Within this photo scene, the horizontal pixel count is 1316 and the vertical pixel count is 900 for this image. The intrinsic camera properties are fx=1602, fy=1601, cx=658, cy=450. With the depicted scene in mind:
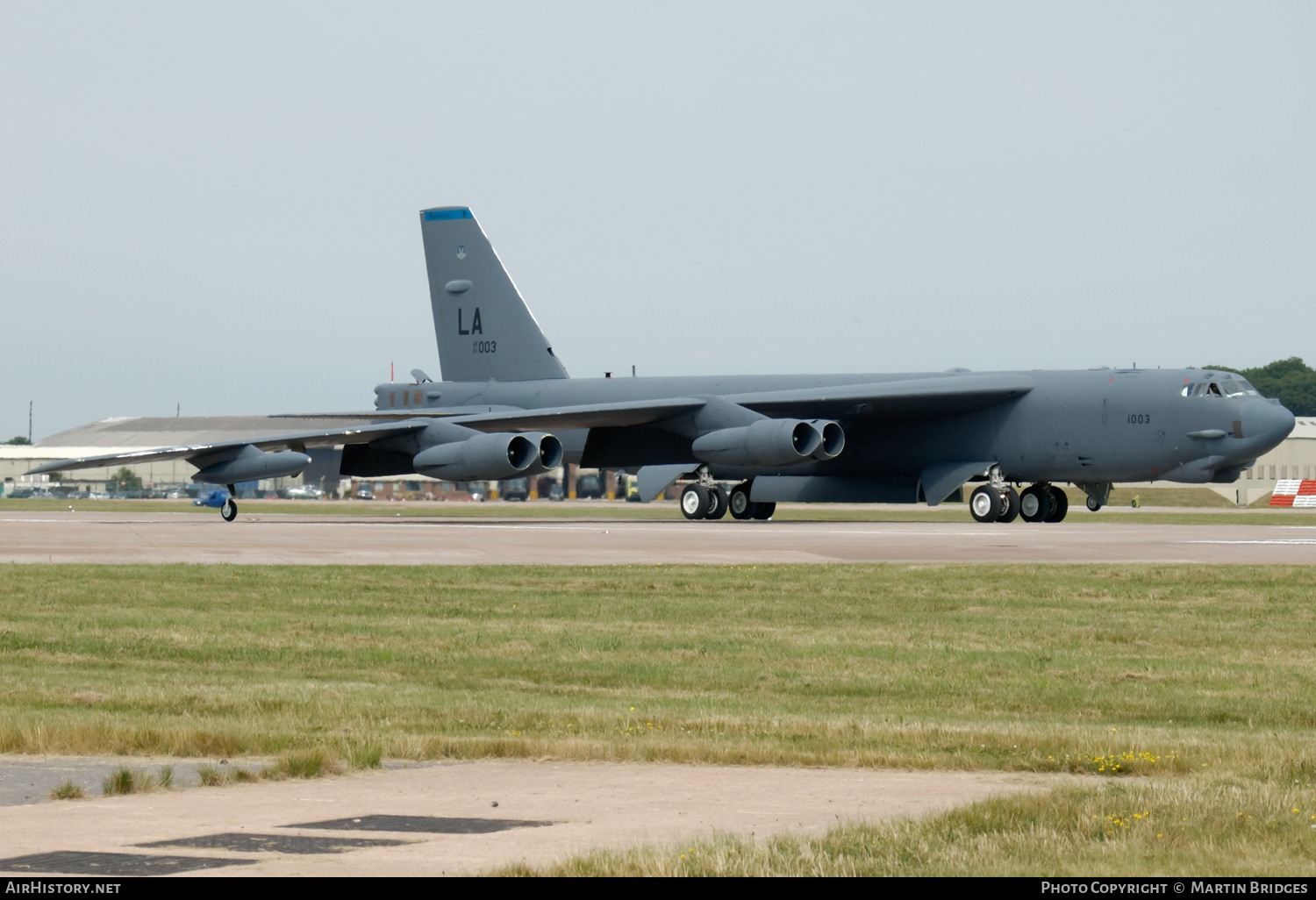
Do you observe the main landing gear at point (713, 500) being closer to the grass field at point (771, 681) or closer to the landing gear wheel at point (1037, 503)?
the landing gear wheel at point (1037, 503)

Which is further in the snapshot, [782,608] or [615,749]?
[782,608]

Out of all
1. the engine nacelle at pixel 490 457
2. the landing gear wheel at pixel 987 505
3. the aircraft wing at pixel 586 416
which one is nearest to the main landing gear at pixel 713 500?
the aircraft wing at pixel 586 416

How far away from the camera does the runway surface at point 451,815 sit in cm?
572

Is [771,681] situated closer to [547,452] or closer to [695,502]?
[547,452]

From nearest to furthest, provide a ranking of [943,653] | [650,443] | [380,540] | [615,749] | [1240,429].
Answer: [615,749], [943,653], [380,540], [1240,429], [650,443]

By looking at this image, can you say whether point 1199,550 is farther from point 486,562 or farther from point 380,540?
point 380,540

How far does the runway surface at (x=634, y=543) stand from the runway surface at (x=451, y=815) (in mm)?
14706

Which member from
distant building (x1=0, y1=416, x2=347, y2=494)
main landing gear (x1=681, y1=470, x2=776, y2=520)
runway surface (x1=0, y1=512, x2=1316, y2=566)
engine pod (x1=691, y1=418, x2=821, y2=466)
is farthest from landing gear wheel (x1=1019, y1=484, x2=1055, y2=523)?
distant building (x1=0, y1=416, x2=347, y2=494)

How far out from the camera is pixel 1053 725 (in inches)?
386

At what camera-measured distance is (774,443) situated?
120 ft

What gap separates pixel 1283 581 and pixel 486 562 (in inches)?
417
